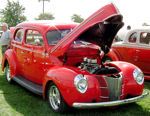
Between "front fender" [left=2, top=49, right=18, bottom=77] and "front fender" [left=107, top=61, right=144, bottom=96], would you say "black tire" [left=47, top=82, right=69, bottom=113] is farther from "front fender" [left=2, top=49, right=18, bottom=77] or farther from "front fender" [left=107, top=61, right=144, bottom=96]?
"front fender" [left=2, top=49, right=18, bottom=77]

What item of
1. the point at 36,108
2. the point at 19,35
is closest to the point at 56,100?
the point at 36,108

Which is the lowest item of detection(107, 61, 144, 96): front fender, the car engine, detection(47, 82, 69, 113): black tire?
detection(47, 82, 69, 113): black tire

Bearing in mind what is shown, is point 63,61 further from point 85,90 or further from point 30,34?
point 30,34

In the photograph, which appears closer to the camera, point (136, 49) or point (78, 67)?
→ point (78, 67)

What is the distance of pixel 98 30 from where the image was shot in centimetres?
482

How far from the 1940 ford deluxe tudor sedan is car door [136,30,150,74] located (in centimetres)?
237

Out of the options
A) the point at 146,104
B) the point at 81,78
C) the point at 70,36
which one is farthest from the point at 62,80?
the point at 146,104

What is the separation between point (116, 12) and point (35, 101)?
2.74 m

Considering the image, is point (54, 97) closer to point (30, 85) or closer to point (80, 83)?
point (80, 83)

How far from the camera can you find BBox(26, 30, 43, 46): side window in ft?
18.3

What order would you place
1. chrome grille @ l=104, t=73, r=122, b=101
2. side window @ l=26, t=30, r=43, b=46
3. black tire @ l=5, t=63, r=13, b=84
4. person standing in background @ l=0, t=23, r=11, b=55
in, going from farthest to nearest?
person standing in background @ l=0, t=23, r=11, b=55, black tire @ l=5, t=63, r=13, b=84, side window @ l=26, t=30, r=43, b=46, chrome grille @ l=104, t=73, r=122, b=101

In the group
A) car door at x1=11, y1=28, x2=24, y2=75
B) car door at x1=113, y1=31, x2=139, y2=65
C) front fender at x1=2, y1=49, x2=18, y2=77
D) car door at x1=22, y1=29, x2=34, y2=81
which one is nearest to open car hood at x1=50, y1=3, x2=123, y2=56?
car door at x1=22, y1=29, x2=34, y2=81

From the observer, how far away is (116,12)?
162 inches

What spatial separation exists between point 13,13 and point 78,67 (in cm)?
3701
